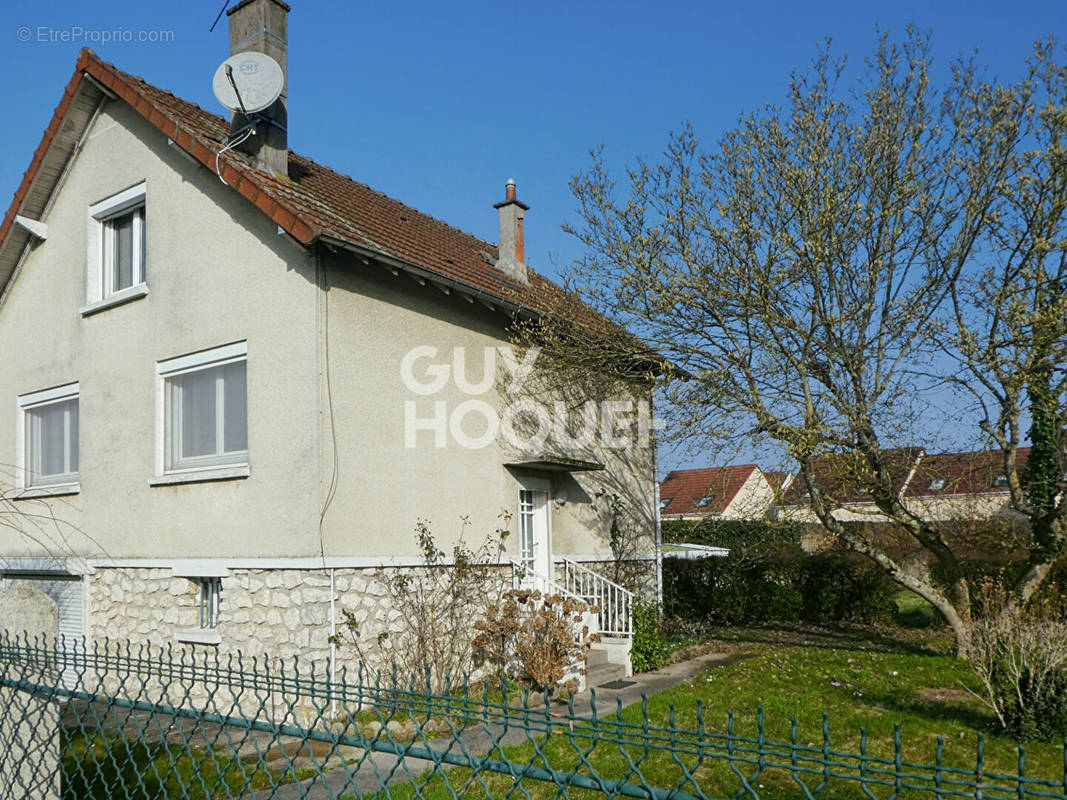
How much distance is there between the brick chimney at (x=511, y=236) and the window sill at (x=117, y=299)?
6463mm

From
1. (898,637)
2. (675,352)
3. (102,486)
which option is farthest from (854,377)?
(102,486)

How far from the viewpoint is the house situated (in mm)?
10445

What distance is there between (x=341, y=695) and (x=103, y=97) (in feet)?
43.7

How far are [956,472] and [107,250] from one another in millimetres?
13449

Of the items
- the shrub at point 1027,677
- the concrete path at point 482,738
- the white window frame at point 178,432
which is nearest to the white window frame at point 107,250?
the white window frame at point 178,432

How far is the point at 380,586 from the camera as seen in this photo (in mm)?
10695

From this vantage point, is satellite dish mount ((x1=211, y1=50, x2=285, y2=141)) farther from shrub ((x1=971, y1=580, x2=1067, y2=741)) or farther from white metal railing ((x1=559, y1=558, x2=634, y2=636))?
shrub ((x1=971, y1=580, x2=1067, y2=741))

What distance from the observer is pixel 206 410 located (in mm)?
11641

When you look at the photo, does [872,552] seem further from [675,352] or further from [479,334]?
[479,334]

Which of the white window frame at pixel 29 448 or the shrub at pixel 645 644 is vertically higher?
the white window frame at pixel 29 448

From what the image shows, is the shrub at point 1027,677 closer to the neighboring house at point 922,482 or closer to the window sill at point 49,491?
the neighboring house at point 922,482

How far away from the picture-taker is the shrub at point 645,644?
13125 mm

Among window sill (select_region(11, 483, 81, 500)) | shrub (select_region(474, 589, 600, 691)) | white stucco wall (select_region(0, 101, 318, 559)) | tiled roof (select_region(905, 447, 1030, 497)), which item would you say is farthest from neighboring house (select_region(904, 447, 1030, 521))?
window sill (select_region(11, 483, 81, 500))

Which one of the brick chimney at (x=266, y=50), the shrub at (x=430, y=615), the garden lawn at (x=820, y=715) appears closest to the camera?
the garden lawn at (x=820, y=715)
